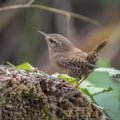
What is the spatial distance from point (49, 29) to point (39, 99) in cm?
615

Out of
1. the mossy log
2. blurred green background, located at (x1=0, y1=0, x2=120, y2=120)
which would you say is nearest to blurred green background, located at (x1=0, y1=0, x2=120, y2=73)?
blurred green background, located at (x1=0, y1=0, x2=120, y2=120)

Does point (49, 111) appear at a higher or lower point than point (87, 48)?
lower

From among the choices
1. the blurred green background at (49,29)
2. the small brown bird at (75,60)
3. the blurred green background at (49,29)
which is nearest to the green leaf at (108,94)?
the small brown bird at (75,60)

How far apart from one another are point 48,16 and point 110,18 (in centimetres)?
98

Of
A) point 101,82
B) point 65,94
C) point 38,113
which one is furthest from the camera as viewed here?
point 101,82

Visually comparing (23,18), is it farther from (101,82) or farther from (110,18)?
(101,82)

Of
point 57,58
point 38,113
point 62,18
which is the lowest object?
point 38,113

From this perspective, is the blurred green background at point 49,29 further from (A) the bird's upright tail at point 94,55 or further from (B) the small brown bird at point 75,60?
(A) the bird's upright tail at point 94,55

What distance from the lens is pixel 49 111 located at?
2957mm

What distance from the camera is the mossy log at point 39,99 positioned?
9.35 feet

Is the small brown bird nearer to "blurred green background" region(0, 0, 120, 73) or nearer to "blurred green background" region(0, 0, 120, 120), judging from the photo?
"blurred green background" region(0, 0, 120, 120)

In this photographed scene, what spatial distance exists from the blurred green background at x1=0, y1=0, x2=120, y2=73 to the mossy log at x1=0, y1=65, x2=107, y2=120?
15.6 ft

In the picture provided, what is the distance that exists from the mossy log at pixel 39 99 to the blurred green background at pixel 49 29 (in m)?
4.76

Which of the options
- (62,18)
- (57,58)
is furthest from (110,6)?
(57,58)
